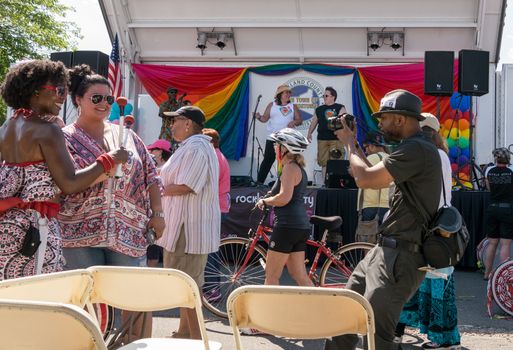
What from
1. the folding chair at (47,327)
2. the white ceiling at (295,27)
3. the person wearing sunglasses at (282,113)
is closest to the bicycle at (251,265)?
the folding chair at (47,327)

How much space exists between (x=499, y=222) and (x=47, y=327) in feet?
23.3

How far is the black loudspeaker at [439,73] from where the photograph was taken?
35.0 ft

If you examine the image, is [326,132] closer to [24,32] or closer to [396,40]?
[396,40]

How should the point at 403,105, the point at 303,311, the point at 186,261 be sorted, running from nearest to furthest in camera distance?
the point at 303,311 < the point at 403,105 < the point at 186,261

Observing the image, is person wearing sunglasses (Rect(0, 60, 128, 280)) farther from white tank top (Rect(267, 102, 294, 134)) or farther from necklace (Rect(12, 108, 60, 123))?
white tank top (Rect(267, 102, 294, 134))

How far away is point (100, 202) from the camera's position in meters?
3.70

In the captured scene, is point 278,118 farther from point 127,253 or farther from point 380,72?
point 127,253

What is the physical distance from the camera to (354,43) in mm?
12305

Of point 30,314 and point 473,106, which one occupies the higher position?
point 473,106

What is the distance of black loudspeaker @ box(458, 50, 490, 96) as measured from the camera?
10.7 metres

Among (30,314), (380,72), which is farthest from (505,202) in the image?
(30,314)

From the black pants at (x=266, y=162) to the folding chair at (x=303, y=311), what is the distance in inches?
341

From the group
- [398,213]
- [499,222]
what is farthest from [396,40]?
[398,213]

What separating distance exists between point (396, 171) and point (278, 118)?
8.41 metres
